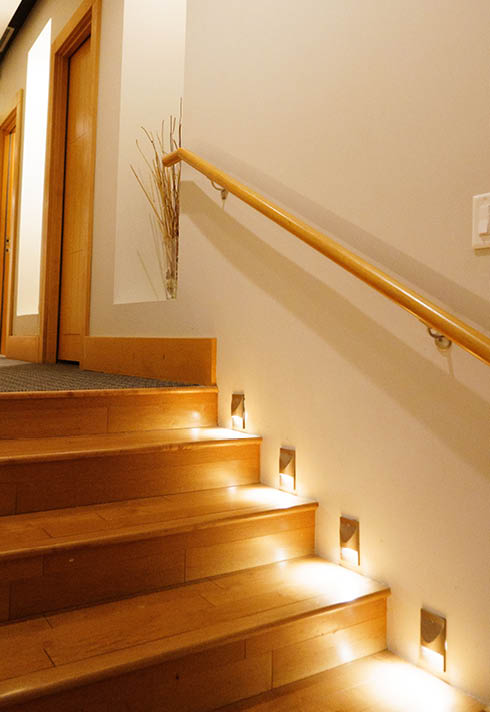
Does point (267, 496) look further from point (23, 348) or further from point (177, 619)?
point (23, 348)

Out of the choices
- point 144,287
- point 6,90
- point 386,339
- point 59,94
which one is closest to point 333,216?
point 386,339

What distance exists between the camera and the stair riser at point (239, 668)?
1142mm

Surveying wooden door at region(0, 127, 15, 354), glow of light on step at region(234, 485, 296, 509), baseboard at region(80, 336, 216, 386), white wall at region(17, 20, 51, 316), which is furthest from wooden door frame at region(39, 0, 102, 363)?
glow of light on step at region(234, 485, 296, 509)

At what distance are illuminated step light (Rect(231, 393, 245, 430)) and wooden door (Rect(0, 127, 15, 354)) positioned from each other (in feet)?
13.7

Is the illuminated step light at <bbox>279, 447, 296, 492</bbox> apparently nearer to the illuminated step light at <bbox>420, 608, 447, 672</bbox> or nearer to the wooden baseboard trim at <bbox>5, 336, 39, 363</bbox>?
the illuminated step light at <bbox>420, 608, 447, 672</bbox>

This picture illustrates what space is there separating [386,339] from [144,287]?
6.49 feet

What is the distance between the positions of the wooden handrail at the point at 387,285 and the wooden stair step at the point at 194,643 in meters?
0.74

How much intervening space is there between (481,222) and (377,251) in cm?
33

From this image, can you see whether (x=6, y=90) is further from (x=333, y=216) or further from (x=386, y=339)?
(x=386, y=339)

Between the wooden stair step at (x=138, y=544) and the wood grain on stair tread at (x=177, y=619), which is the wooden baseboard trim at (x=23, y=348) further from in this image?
the wood grain on stair tread at (x=177, y=619)

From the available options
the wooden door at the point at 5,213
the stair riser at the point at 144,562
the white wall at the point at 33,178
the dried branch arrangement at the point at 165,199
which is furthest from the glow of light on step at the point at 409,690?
the wooden door at the point at 5,213

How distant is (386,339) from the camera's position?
1.60 metres

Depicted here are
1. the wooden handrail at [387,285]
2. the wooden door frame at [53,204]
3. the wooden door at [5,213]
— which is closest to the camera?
the wooden handrail at [387,285]

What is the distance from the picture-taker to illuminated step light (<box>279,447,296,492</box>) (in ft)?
6.42
